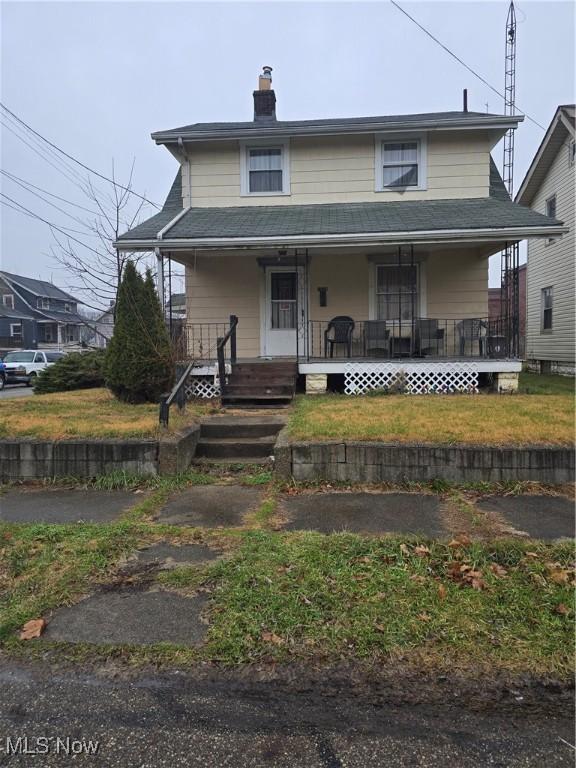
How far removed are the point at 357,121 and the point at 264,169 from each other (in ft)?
8.16

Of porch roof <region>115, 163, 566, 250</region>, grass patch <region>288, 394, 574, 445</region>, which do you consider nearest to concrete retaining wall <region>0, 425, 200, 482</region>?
grass patch <region>288, 394, 574, 445</region>

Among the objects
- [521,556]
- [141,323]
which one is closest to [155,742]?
[521,556]

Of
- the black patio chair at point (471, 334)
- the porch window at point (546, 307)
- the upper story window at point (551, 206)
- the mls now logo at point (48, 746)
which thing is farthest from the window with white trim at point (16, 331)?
the mls now logo at point (48, 746)

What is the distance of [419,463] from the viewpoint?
17.6 ft

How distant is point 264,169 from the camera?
12375 millimetres

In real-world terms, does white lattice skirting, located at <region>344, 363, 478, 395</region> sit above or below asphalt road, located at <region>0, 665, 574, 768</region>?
above

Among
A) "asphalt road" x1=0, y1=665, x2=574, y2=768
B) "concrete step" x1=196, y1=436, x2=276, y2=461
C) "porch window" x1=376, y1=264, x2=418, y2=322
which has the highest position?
"porch window" x1=376, y1=264, x2=418, y2=322

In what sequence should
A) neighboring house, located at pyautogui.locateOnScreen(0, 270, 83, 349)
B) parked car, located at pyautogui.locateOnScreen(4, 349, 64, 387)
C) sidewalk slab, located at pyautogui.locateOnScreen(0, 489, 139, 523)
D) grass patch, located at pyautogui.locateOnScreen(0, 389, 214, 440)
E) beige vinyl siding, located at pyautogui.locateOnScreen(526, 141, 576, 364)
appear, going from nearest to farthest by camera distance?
sidewalk slab, located at pyautogui.locateOnScreen(0, 489, 139, 523) → grass patch, located at pyautogui.locateOnScreen(0, 389, 214, 440) → beige vinyl siding, located at pyautogui.locateOnScreen(526, 141, 576, 364) → parked car, located at pyautogui.locateOnScreen(4, 349, 64, 387) → neighboring house, located at pyautogui.locateOnScreen(0, 270, 83, 349)

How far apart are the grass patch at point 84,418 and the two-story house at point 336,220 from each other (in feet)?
11.7

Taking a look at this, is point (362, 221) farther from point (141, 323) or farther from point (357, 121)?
point (141, 323)

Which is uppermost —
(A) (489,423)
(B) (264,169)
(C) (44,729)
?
(B) (264,169)

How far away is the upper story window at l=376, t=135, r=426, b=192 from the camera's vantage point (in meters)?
12.0

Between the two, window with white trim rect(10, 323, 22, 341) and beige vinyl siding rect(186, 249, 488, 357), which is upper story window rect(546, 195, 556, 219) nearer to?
beige vinyl siding rect(186, 249, 488, 357)

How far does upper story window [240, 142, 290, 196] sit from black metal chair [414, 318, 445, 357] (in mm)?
4706
